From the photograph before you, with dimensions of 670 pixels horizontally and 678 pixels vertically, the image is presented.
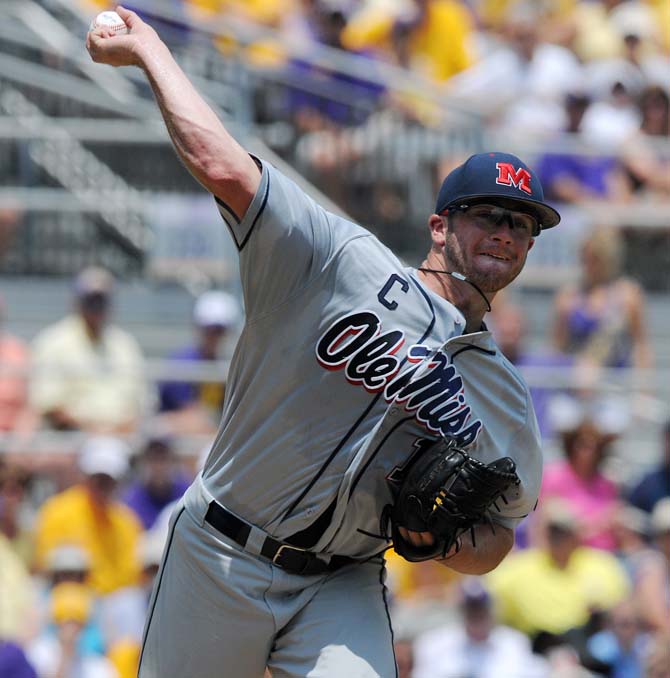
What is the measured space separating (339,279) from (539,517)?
4489 mm

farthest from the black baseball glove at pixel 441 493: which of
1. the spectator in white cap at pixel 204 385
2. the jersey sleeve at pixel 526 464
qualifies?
the spectator in white cap at pixel 204 385

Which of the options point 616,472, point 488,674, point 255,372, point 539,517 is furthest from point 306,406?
point 616,472

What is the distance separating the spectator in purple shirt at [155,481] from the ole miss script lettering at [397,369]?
4.02 meters

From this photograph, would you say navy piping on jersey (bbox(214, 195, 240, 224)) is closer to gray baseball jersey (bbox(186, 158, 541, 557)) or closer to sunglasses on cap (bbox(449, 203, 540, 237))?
gray baseball jersey (bbox(186, 158, 541, 557))

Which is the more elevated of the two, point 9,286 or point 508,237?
point 508,237

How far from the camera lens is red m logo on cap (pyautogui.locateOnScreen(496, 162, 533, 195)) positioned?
3.75 meters

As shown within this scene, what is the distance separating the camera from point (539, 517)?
7895mm

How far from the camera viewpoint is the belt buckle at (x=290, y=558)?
381 cm

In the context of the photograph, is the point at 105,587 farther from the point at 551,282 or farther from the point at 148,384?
the point at 551,282

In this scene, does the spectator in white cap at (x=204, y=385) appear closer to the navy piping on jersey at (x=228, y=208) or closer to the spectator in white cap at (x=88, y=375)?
the spectator in white cap at (x=88, y=375)

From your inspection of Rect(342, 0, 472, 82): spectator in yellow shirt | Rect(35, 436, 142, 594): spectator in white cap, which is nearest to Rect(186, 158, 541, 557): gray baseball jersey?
Rect(35, 436, 142, 594): spectator in white cap

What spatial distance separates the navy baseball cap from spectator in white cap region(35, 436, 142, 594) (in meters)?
4.09

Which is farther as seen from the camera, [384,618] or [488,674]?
[488,674]

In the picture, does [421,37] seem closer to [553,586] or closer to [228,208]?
[553,586]
